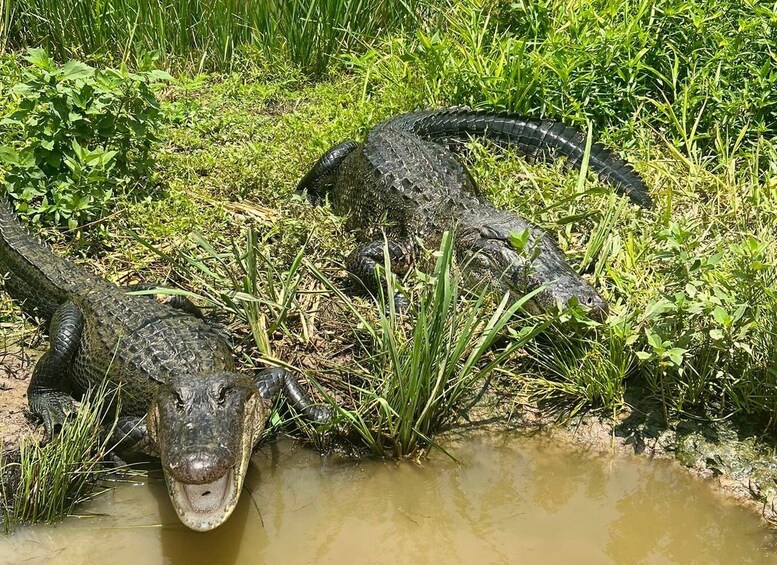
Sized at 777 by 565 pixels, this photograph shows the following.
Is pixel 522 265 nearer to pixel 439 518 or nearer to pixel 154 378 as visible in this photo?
pixel 439 518

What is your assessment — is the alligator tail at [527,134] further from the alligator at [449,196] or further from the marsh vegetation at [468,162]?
the marsh vegetation at [468,162]

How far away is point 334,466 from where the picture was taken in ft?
12.9

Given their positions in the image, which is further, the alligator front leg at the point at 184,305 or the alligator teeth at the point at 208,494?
the alligator front leg at the point at 184,305

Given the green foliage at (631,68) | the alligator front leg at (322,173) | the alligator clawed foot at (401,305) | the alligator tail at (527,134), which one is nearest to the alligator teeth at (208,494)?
the alligator clawed foot at (401,305)

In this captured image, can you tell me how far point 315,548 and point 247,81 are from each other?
453 cm

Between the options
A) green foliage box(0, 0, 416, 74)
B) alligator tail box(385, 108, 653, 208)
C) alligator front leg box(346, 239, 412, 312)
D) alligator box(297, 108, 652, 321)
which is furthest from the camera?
green foliage box(0, 0, 416, 74)

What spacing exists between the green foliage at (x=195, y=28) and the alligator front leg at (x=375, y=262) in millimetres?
2709

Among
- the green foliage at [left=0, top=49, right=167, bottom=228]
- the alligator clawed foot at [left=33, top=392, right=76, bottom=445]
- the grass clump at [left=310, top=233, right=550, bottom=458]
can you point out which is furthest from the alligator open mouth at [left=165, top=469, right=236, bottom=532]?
the green foliage at [left=0, top=49, right=167, bottom=228]

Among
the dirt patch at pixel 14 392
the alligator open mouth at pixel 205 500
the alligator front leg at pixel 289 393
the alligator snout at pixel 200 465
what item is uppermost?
the alligator snout at pixel 200 465

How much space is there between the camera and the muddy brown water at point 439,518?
3475mm

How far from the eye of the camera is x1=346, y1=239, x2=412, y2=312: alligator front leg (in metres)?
4.87

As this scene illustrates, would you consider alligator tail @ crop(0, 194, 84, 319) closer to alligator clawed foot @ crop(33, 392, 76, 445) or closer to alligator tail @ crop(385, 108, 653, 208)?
alligator clawed foot @ crop(33, 392, 76, 445)

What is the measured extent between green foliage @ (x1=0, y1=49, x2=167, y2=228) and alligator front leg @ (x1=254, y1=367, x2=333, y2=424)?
5.60 feet

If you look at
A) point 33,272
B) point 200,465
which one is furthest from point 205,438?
point 33,272
